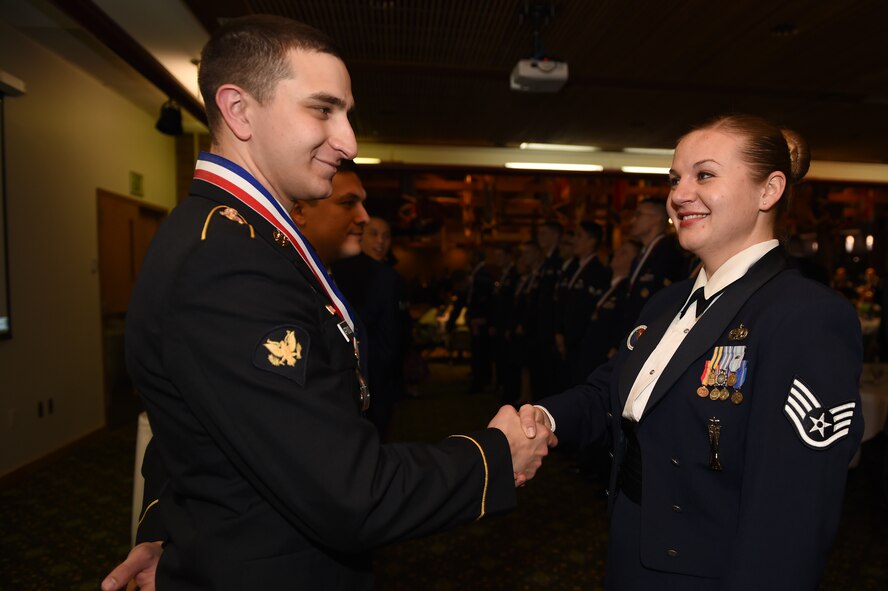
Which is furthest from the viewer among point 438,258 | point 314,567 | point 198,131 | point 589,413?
point 438,258

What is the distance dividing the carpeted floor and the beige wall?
21.5 inches

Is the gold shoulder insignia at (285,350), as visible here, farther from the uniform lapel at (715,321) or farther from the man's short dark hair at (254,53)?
the uniform lapel at (715,321)

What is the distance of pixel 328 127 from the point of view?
0.99 metres

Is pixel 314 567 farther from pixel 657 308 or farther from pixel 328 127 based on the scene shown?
pixel 657 308

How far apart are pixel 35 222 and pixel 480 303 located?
4854mm

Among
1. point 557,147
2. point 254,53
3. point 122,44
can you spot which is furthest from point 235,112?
point 557,147

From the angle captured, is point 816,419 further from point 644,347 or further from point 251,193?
point 251,193

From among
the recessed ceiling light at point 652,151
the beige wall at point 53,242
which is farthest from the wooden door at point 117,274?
the recessed ceiling light at point 652,151

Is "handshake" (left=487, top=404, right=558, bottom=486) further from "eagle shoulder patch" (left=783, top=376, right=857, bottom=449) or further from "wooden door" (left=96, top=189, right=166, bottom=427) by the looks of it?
"wooden door" (left=96, top=189, right=166, bottom=427)

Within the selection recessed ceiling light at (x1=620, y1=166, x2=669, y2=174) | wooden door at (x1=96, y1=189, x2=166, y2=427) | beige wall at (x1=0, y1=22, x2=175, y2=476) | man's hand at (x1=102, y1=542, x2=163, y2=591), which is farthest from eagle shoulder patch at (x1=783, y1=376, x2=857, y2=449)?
recessed ceiling light at (x1=620, y1=166, x2=669, y2=174)

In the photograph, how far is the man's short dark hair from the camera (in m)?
0.94

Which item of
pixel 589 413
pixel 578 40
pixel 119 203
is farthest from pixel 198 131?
pixel 589 413

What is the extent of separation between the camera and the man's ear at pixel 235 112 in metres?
0.96

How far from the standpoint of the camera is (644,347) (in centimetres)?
143
